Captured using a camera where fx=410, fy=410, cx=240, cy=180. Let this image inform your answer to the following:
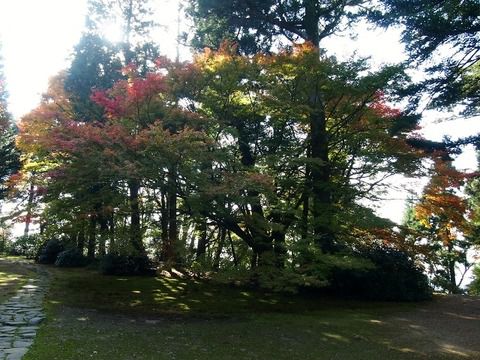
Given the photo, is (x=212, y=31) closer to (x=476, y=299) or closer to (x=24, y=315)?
(x=24, y=315)

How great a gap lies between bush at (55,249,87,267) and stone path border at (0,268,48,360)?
626cm

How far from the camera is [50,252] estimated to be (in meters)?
17.9

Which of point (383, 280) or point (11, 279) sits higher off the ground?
point (383, 280)

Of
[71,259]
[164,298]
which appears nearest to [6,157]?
[71,259]

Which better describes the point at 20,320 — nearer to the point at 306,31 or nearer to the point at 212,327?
the point at 212,327

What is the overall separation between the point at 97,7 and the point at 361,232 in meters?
15.5

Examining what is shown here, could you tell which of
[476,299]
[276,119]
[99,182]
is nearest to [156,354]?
[99,182]

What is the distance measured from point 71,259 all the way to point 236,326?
11436 millimetres

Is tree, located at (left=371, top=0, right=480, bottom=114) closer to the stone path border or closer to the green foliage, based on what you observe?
the green foliage

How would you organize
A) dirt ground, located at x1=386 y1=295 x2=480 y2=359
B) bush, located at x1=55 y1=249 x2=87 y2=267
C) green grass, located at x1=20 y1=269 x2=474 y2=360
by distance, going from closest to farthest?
A: green grass, located at x1=20 y1=269 x2=474 y2=360 → dirt ground, located at x1=386 y1=295 x2=480 y2=359 → bush, located at x1=55 y1=249 x2=87 y2=267

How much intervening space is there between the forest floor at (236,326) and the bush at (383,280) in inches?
22.9

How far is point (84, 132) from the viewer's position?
8492mm

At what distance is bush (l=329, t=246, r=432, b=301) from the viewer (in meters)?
11.5

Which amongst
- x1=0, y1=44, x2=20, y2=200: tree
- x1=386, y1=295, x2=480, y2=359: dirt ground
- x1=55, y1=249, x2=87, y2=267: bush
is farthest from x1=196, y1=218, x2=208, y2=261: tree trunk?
x1=0, y1=44, x2=20, y2=200: tree
